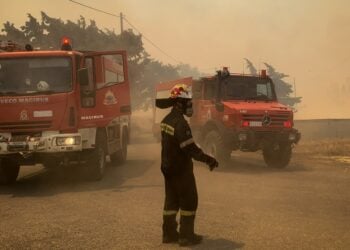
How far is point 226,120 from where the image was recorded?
12344 mm

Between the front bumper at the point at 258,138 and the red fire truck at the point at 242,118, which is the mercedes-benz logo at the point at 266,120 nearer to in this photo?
the red fire truck at the point at 242,118

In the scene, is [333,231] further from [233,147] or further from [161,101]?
[233,147]

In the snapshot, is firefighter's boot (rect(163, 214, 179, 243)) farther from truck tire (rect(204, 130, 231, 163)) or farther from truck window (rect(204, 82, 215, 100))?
truck window (rect(204, 82, 215, 100))

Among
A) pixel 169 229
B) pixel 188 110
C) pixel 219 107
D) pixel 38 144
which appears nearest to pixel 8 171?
pixel 38 144

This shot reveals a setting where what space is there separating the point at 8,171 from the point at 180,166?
20.2 feet

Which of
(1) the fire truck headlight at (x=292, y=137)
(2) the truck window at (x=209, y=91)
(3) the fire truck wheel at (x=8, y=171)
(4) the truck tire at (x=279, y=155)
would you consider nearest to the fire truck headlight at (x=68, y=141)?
(3) the fire truck wheel at (x=8, y=171)

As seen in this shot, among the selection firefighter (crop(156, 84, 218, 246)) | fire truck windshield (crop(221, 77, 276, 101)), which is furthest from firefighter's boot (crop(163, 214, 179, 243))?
fire truck windshield (crop(221, 77, 276, 101))

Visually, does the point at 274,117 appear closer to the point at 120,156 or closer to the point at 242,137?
the point at 242,137

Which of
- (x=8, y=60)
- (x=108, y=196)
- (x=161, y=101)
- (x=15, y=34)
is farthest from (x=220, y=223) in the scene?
(x=15, y=34)

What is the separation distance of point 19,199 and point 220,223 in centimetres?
405

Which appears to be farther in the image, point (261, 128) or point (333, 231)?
point (261, 128)

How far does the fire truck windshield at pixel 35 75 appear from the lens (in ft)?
30.7

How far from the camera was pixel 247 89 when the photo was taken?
12922 millimetres

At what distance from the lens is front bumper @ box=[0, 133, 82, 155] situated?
906 cm
